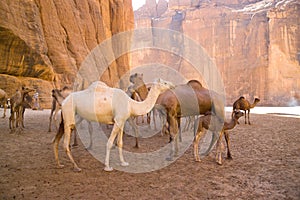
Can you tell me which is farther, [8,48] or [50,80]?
[50,80]

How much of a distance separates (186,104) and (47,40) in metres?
19.2

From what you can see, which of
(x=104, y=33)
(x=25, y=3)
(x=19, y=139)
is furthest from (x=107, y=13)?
(x=19, y=139)

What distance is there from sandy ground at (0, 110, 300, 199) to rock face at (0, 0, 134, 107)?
14058 mm

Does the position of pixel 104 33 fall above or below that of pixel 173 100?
above

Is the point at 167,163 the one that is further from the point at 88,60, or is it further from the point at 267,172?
the point at 88,60

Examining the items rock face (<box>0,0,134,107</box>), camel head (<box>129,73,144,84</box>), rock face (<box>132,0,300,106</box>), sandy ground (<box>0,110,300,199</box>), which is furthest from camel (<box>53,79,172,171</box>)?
rock face (<box>132,0,300,106</box>)

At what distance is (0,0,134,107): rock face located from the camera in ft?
57.6

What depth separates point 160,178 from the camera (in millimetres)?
4246

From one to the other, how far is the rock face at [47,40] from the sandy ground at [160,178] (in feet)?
46.1

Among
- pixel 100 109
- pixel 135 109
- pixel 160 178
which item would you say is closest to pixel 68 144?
pixel 100 109

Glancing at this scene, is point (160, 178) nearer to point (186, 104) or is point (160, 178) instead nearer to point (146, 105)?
point (146, 105)

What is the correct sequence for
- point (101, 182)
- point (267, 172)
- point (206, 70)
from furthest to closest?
point (206, 70) < point (267, 172) < point (101, 182)

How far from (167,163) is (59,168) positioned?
7.15 ft

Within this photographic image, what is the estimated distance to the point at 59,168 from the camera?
4.72 m
